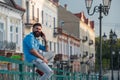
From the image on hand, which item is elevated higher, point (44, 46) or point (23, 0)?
point (23, 0)

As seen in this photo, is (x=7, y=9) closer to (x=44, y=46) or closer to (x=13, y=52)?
(x=13, y=52)

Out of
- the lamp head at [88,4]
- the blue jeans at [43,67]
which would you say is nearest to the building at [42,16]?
the lamp head at [88,4]

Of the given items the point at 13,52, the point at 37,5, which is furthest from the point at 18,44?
the point at 37,5

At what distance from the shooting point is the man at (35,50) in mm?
10508

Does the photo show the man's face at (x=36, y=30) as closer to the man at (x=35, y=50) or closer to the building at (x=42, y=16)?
the man at (x=35, y=50)

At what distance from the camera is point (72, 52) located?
86.8 meters

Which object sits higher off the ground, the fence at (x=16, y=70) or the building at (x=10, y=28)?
the building at (x=10, y=28)

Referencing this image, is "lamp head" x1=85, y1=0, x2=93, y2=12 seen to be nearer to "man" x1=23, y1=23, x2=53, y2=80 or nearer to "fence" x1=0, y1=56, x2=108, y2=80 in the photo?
"fence" x1=0, y1=56, x2=108, y2=80

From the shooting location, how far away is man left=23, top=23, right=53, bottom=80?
414 inches

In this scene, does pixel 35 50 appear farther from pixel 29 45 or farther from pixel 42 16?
pixel 42 16

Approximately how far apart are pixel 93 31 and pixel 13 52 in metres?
79.2

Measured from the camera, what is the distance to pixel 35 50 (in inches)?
416

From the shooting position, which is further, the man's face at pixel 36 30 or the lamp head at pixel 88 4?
the lamp head at pixel 88 4

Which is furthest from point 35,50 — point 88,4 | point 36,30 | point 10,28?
point 10,28
